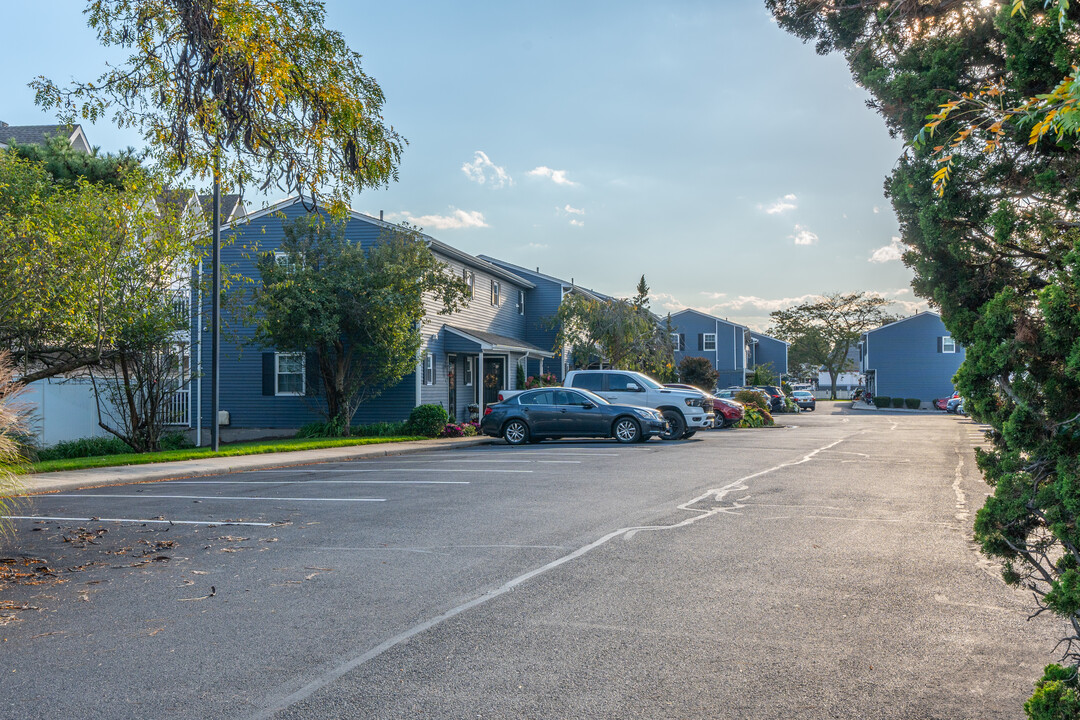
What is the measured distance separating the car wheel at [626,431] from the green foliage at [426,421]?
5901mm

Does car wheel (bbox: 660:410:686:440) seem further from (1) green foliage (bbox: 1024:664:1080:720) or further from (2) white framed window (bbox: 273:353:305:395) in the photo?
(1) green foliage (bbox: 1024:664:1080:720)

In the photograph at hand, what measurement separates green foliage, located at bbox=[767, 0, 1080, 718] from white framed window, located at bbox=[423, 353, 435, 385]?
2308 centimetres

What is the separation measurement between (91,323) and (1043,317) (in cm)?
1870

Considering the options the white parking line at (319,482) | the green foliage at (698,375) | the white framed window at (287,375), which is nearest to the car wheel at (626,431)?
the white parking line at (319,482)

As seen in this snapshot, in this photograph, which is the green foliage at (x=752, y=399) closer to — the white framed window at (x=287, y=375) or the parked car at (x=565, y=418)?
the parked car at (x=565, y=418)

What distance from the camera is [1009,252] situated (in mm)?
4586

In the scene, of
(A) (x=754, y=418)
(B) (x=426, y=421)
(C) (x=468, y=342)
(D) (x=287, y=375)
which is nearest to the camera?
(B) (x=426, y=421)

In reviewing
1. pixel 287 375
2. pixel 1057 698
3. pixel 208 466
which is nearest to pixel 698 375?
pixel 287 375

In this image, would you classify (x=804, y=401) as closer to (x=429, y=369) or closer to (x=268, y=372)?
(x=429, y=369)

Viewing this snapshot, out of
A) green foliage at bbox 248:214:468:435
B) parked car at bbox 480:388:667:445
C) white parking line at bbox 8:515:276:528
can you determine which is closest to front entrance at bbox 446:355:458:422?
green foliage at bbox 248:214:468:435

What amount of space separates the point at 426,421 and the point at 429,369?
127 inches

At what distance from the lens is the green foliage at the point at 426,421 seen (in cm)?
2512

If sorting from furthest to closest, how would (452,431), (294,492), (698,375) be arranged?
(698,375)
(452,431)
(294,492)

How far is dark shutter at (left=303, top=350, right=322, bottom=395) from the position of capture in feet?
87.3
